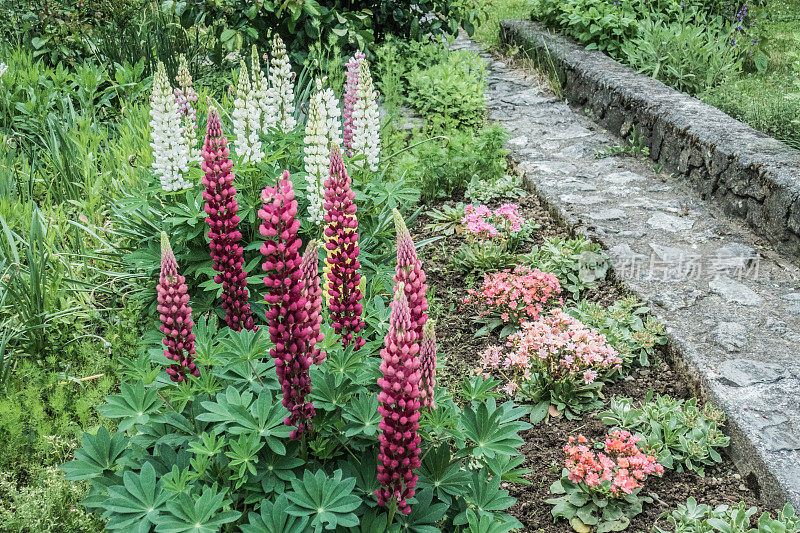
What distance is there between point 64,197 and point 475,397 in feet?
11.6

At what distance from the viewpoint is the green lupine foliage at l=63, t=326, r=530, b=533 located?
1812 mm

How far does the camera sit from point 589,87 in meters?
6.75

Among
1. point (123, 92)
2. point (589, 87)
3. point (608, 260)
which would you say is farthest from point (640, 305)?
point (123, 92)

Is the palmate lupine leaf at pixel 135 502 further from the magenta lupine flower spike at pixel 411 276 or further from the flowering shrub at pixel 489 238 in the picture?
→ the flowering shrub at pixel 489 238

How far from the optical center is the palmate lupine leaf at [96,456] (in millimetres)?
2002

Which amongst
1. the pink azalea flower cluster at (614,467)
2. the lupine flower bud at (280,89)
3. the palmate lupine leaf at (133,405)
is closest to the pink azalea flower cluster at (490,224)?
the lupine flower bud at (280,89)

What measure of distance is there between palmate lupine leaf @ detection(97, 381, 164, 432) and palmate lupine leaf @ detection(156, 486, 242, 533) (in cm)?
37

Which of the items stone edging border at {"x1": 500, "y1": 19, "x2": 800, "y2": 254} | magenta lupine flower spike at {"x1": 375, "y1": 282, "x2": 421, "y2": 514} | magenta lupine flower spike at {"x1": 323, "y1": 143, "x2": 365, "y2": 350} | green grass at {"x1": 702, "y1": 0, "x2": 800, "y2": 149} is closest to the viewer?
magenta lupine flower spike at {"x1": 375, "y1": 282, "x2": 421, "y2": 514}

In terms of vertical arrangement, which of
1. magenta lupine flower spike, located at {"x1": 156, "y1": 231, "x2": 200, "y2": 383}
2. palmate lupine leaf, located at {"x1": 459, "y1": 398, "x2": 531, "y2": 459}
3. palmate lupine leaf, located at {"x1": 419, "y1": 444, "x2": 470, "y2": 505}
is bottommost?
palmate lupine leaf, located at {"x1": 419, "y1": 444, "x2": 470, "y2": 505}

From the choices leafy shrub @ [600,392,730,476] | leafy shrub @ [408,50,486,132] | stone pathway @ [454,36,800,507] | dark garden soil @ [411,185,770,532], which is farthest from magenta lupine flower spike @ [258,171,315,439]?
leafy shrub @ [408,50,486,132]

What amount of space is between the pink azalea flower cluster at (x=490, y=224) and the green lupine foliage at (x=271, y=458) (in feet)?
7.10

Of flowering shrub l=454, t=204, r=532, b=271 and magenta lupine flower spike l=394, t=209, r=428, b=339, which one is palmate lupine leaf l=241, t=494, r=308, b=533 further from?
flowering shrub l=454, t=204, r=532, b=271

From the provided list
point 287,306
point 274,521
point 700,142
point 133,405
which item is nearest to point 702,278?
point 700,142

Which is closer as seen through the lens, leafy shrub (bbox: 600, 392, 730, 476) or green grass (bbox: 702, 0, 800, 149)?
leafy shrub (bbox: 600, 392, 730, 476)
